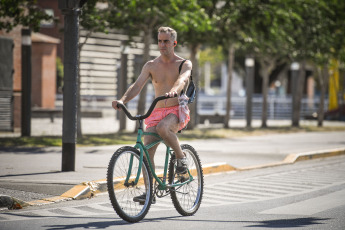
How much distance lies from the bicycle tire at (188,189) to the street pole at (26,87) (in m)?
10.9

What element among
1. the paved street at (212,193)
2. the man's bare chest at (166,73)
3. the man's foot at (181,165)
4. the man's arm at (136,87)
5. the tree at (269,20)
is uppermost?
the tree at (269,20)

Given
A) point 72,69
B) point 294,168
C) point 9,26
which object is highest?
point 9,26

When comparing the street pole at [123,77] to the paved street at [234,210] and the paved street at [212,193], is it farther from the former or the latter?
the paved street at [234,210]

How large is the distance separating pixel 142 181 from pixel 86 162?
569cm

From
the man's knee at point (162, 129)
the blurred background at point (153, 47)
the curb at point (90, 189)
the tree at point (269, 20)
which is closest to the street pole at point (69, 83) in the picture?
the blurred background at point (153, 47)

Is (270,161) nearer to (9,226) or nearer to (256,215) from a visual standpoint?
(256,215)

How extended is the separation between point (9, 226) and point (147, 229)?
50.8 inches

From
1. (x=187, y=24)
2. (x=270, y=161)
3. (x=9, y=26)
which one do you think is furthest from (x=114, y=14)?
(x=270, y=161)

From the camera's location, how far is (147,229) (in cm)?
665

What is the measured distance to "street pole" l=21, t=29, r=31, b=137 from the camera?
1808 cm

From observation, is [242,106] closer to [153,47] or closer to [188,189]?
[153,47]

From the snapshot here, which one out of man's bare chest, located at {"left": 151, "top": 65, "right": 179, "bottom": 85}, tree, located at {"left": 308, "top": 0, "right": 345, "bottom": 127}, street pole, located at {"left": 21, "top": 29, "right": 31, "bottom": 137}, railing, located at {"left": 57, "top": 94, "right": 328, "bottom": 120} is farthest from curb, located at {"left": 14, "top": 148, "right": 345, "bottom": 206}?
railing, located at {"left": 57, "top": 94, "right": 328, "bottom": 120}

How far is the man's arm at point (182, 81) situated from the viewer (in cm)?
692

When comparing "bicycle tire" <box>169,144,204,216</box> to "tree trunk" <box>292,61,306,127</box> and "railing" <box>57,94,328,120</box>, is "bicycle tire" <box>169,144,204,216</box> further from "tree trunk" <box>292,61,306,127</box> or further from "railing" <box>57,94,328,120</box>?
"railing" <box>57,94,328,120</box>
